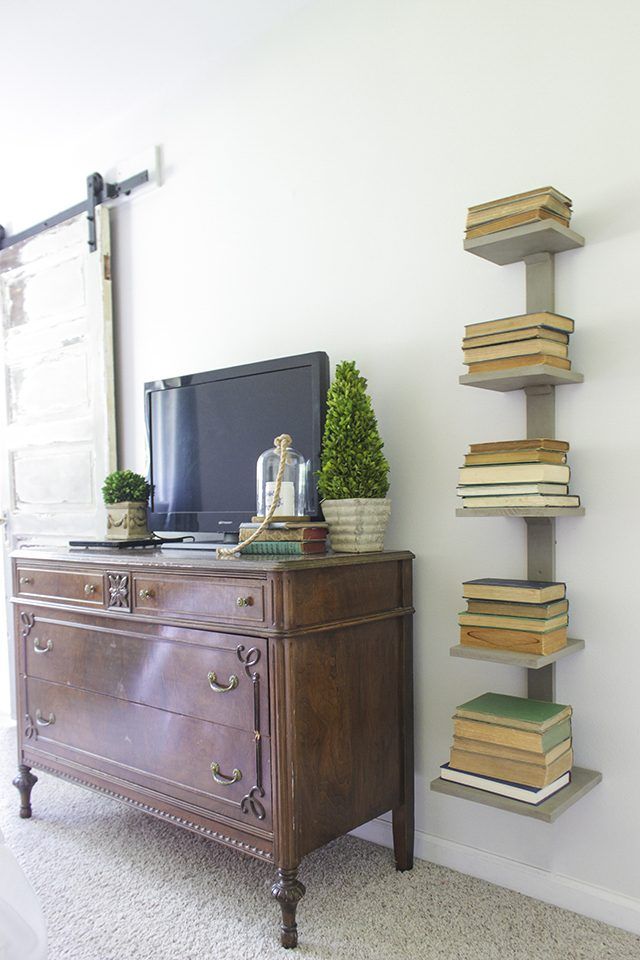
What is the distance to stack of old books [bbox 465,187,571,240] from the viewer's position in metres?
1.78

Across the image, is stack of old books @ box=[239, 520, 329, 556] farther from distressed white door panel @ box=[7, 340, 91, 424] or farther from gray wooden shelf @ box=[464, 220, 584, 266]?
distressed white door panel @ box=[7, 340, 91, 424]

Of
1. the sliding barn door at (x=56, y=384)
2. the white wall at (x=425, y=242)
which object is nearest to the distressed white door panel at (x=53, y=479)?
the sliding barn door at (x=56, y=384)

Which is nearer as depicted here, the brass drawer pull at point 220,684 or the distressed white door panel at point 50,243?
the brass drawer pull at point 220,684

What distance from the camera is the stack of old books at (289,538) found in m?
2.00

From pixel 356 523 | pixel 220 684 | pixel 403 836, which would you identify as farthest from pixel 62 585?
pixel 403 836

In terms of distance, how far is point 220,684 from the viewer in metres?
1.95

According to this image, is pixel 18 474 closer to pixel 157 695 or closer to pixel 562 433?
pixel 157 695

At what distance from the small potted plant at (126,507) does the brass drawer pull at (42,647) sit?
387mm

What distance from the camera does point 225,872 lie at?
7.04 feet

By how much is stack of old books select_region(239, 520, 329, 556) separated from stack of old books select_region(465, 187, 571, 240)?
82 centimetres

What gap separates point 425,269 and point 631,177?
0.59 m

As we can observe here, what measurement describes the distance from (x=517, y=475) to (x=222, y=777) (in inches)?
40.5

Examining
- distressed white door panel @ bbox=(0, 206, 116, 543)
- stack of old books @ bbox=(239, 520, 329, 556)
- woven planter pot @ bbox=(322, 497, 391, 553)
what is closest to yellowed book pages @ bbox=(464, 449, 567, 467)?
woven planter pot @ bbox=(322, 497, 391, 553)

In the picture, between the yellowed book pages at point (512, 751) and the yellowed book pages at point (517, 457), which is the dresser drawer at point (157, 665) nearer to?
the yellowed book pages at point (512, 751)
